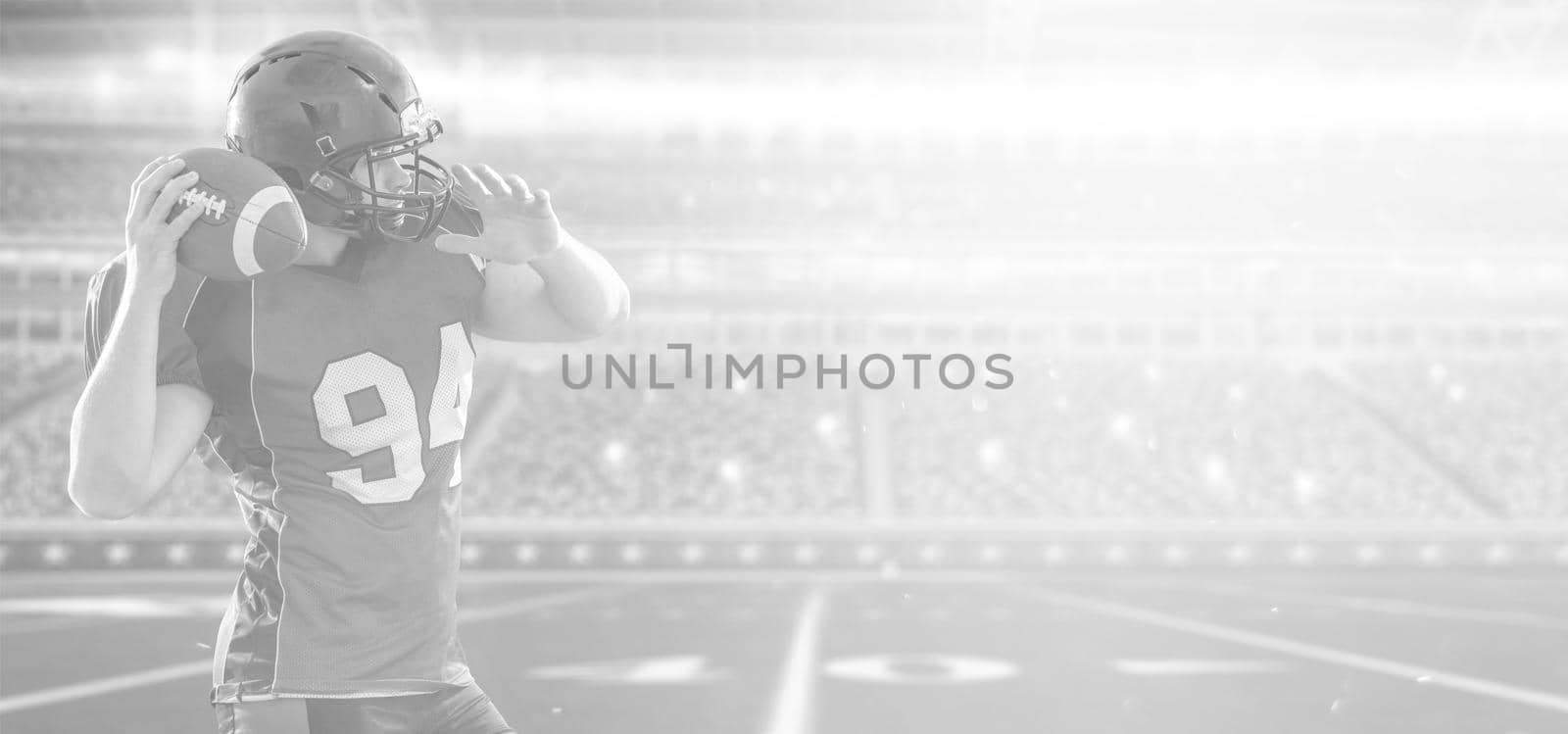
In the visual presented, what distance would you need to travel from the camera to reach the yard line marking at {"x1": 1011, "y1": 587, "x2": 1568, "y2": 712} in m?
4.94

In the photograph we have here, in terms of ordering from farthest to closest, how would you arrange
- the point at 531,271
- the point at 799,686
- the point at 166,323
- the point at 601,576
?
the point at 601,576, the point at 799,686, the point at 531,271, the point at 166,323

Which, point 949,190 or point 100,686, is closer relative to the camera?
point 100,686

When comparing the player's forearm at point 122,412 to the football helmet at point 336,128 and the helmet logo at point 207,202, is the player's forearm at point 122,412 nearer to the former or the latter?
the helmet logo at point 207,202

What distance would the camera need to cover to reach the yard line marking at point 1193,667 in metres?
5.55

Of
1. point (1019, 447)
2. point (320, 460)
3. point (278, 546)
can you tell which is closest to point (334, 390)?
point (320, 460)

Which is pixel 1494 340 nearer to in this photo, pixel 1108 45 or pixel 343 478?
pixel 1108 45

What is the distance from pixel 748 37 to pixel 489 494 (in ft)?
28.6

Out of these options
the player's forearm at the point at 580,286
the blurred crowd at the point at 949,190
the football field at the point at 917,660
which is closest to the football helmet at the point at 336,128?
the player's forearm at the point at 580,286

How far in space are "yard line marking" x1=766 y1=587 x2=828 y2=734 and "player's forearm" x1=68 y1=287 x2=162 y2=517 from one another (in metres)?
3.25

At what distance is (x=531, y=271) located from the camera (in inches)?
60.9

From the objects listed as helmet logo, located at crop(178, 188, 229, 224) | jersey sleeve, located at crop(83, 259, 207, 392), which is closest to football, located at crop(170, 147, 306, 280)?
helmet logo, located at crop(178, 188, 229, 224)

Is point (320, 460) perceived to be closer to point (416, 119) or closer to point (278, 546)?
point (278, 546)

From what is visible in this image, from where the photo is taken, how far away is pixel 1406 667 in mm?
5746

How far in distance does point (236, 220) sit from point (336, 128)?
19 centimetres
